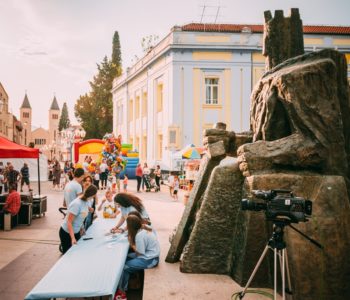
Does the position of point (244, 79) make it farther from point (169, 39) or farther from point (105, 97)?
point (105, 97)

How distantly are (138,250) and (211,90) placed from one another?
75.7ft

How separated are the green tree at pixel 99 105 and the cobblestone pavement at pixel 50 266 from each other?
1533 inches

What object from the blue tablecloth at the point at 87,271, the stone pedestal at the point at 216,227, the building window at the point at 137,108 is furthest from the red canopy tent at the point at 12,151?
the building window at the point at 137,108

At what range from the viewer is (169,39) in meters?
27.6

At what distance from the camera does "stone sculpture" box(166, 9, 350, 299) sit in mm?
4359

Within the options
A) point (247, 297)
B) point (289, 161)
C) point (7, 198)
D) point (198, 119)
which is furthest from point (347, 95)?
point (198, 119)

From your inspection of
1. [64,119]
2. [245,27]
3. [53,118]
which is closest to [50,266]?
[245,27]

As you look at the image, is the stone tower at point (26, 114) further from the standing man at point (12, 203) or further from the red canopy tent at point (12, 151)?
the standing man at point (12, 203)

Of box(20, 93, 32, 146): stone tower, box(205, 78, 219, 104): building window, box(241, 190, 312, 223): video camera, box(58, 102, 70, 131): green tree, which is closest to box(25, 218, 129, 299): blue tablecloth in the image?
box(241, 190, 312, 223): video camera

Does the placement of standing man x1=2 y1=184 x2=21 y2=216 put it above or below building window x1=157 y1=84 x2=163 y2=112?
below

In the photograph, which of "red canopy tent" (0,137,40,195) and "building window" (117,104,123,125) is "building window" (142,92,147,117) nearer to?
"building window" (117,104,123,125)

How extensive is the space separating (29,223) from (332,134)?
965 centimetres

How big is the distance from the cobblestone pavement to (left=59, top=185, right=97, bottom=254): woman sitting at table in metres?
0.83

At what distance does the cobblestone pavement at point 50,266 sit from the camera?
15.9 feet
